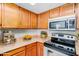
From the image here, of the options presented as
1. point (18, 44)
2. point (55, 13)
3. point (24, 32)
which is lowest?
point (18, 44)

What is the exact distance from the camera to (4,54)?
1.18 metres

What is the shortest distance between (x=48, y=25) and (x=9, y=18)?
0.48 m

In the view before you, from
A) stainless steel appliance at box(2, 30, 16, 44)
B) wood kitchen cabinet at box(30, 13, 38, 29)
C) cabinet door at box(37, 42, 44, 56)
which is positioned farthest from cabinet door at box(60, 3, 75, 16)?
stainless steel appliance at box(2, 30, 16, 44)

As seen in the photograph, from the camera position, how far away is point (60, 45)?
1.27m

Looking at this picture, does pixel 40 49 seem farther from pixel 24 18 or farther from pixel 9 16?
pixel 9 16

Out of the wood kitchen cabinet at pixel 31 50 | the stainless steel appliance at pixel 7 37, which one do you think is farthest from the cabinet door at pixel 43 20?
the stainless steel appliance at pixel 7 37

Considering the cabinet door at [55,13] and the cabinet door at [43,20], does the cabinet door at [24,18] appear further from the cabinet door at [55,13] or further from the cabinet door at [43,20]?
the cabinet door at [55,13]

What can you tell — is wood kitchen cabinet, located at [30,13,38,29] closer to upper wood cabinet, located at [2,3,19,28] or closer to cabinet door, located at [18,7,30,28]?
cabinet door, located at [18,7,30,28]

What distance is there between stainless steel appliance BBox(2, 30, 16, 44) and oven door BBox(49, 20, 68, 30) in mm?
484

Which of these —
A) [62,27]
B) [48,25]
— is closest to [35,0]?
[48,25]

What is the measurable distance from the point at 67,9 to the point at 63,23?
Answer: 18 cm

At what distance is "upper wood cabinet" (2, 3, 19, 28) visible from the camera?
1.23 metres

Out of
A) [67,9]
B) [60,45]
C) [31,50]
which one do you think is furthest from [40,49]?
[67,9]

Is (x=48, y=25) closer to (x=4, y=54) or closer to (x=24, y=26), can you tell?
(x=24, y=26)
